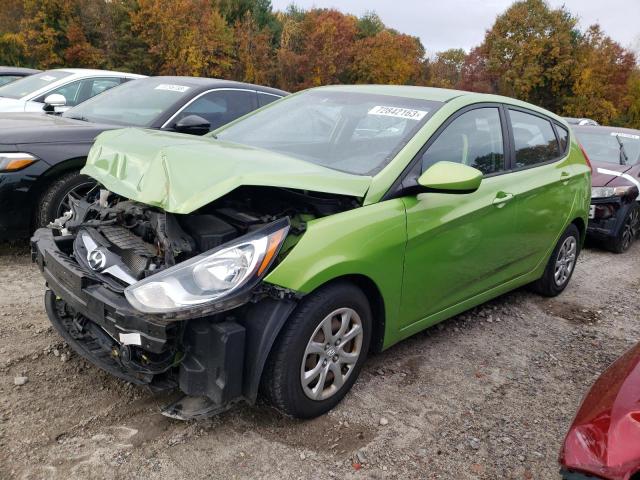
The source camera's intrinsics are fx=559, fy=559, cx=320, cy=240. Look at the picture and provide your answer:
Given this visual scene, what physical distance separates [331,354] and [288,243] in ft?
2.13

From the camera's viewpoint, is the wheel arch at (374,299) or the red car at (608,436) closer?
the red car at (608,436)

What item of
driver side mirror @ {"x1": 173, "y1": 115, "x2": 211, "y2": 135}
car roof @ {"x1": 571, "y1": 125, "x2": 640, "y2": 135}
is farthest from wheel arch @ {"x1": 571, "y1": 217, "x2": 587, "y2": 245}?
car roof @ {"x1": 571, "y1": 125, "x2": 640, "y2": 135}

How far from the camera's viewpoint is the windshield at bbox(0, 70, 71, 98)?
720 cm

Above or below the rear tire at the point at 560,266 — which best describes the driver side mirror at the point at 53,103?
above

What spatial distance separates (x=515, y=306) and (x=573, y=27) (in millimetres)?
39379

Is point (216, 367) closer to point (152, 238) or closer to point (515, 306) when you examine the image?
point (152, 238)

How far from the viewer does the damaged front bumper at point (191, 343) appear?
2.35m

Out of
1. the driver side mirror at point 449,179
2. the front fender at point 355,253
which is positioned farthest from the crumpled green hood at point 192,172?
the driver side mirror at point 449,179

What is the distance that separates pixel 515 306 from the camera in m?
4.71

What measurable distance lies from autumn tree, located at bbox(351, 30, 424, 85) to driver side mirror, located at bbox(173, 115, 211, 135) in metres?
35.5

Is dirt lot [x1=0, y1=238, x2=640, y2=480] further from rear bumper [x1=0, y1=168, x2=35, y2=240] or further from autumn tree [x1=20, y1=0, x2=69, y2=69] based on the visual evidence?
autumn tree [x1=20, y1=0, x2=69, y2=69]

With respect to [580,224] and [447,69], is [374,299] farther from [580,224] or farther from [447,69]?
[447,69]

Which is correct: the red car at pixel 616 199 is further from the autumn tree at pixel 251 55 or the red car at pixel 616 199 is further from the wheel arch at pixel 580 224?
the autumn tree at pixel 251 55

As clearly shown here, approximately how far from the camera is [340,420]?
2.87 m
